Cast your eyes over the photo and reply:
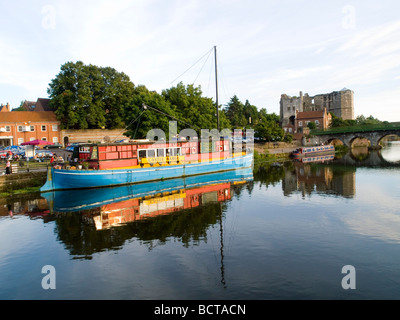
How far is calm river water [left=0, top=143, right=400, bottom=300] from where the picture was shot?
10.5 m

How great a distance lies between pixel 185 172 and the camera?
1404 inches

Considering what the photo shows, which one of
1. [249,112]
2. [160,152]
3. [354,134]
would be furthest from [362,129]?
[160,152]

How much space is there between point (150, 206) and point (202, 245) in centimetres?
889

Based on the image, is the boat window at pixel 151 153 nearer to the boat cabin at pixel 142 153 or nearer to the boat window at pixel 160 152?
the boat cabin at pixel 142 153

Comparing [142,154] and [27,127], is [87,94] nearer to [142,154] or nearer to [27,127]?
[27,127]

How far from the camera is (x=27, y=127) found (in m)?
59.1

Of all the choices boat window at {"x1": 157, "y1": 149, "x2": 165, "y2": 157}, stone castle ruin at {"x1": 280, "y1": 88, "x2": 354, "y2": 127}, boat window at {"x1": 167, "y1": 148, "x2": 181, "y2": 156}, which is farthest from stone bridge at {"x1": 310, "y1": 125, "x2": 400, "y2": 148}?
boat window at {"x1": 157, "y1": 149, "x2": 165, "y2": 157}

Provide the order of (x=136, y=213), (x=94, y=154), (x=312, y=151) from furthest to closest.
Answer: (x=312, y=151) → (x=94, y=154) → (x=136, y=213)

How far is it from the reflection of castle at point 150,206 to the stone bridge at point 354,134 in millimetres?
61122

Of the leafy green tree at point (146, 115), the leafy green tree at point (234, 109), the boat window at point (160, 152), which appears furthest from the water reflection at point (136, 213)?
the leafy green tree at point (234, 109)

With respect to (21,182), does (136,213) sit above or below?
below

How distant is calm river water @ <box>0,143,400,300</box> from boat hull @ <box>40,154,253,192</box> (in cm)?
224

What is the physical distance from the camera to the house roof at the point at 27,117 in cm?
5904
